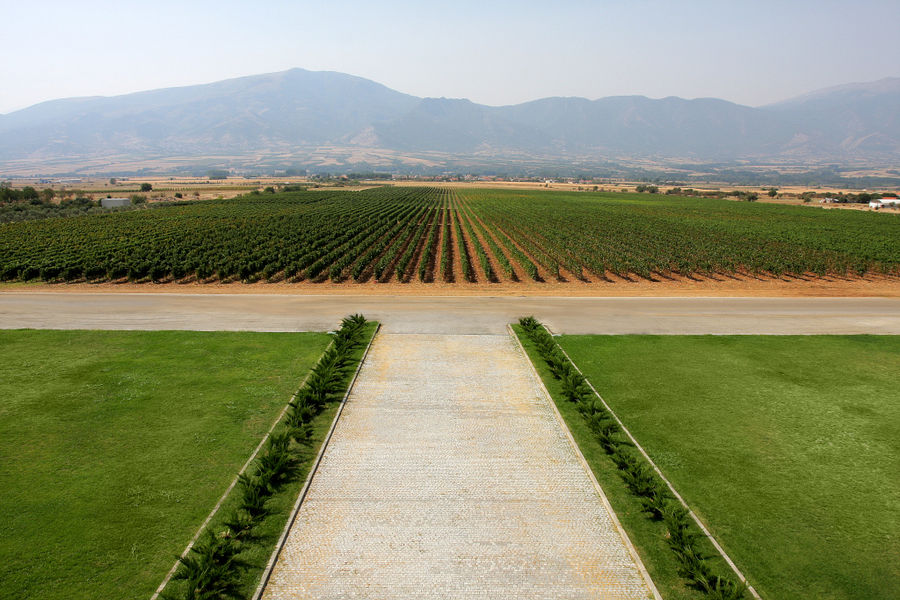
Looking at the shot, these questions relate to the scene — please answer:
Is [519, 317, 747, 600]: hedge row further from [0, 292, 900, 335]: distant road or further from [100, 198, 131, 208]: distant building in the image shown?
[100, 198, 131, 208]: distant building

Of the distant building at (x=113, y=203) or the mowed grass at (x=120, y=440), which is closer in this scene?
the mowed grass at (x=120, y=440)

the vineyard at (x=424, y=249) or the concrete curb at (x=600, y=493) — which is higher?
the vineyard at (x=424, y=249)

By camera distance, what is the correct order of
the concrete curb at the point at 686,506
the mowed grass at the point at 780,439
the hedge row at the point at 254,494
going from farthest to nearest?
the mowed grass at the point at 780,439 < the concrete curb at the point at 686,506 < the hedge row at the point at 254,494

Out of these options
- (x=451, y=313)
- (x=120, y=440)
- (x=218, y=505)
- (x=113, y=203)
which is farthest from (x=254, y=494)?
(x=113, y=203)

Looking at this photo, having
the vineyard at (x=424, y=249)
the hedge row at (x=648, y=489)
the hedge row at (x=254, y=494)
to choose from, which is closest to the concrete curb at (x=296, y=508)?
the hedge row at (x=254, y=494)

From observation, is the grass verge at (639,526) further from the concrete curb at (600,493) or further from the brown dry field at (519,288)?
the brown dry field at (519,288)

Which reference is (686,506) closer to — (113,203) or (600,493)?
(600,493)

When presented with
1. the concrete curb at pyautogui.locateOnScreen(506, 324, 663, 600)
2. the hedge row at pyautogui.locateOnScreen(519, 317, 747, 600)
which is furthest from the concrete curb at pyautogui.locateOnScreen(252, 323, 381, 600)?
the hedge row at pyautogui.locateOnScreen(519, 317, 747, 600)

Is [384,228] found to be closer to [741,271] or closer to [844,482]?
[741,271]
